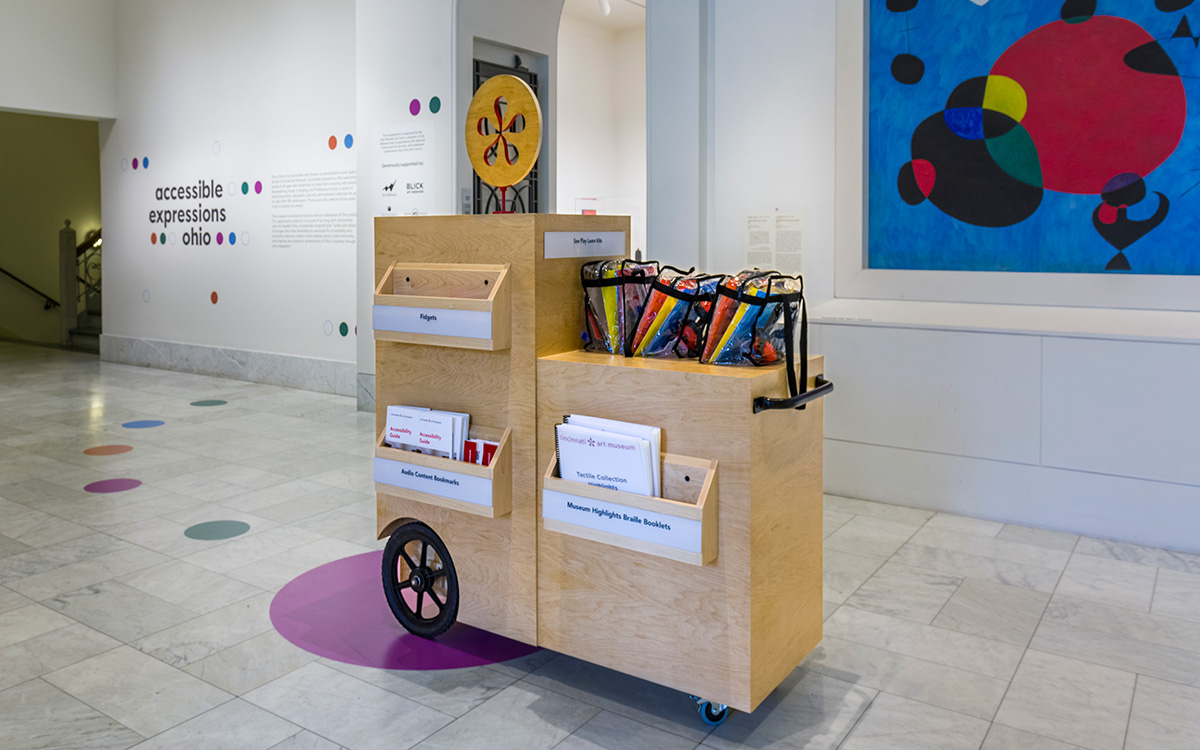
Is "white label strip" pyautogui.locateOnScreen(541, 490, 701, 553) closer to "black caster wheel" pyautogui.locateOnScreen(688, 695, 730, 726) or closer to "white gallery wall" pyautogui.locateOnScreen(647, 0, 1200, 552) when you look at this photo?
"black caster wheel" pyautogui.locateOnScreen(688, 695, 730, 726)

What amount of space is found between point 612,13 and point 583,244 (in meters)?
8.61

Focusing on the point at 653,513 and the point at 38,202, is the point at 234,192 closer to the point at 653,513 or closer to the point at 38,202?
the point at 38,202

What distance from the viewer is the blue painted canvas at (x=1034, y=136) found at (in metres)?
3.93

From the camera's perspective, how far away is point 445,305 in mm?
2766

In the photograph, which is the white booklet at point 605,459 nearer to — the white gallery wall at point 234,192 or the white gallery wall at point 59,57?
the white gallery wall at point 234,192

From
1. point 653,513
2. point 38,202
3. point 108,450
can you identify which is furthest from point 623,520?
point 38,202

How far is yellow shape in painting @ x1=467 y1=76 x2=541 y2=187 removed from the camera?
9.32ft

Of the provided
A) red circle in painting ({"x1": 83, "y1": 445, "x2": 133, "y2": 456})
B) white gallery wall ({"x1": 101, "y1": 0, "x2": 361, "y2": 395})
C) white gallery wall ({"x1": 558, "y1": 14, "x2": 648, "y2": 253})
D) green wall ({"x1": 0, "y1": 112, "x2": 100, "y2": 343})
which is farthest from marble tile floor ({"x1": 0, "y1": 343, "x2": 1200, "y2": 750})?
green wall ({"x1": 0, "y1": 112, "x2": 100, "y2": 343})

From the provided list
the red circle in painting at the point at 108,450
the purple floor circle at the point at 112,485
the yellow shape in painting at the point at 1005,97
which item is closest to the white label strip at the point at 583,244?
the yellow shape in painting at the point at 1005,97

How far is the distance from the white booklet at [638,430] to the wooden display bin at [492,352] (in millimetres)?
202

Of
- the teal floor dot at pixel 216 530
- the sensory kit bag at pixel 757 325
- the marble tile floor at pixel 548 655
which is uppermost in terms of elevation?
the sensory kit bag at pixel 757 325

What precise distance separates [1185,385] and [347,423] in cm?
535

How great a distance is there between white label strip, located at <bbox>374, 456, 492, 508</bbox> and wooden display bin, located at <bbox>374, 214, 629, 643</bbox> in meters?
0.02

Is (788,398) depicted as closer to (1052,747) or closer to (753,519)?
(753,519)
